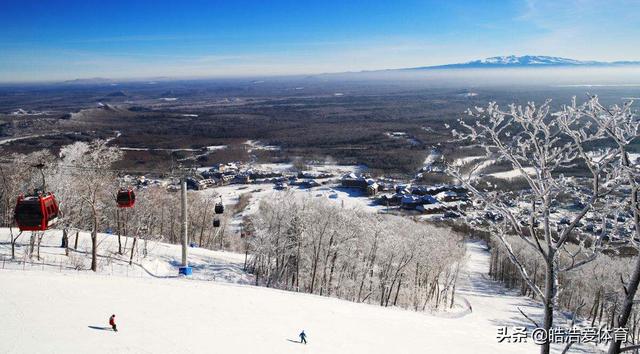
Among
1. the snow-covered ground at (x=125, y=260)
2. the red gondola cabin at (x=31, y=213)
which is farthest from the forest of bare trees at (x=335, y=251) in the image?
the red gondola cabin at (x=31, y=213)

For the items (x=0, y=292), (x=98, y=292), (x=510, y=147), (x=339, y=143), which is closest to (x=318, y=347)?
(x=98, y=292)

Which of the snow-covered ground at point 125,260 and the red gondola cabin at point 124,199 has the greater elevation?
the red gondola cabin at point 124,199

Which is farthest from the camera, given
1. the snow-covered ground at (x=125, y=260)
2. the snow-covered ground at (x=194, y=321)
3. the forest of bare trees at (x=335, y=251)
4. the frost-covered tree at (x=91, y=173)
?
the forest of bare trees at (x=335, y=251)

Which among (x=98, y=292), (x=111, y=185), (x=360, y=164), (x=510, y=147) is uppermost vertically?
(x=510, y=147)

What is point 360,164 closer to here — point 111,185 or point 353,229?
point 353,229

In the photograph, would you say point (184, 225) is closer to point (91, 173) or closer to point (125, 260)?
point (91, 173)

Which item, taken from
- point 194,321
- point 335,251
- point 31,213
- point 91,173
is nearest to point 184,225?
point 194,321

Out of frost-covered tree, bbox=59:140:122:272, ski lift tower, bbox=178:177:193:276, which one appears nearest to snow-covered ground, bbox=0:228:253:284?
frost-covered tree, bbox=59:140:122:272

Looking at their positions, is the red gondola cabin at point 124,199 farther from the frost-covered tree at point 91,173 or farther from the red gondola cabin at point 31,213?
the frost-covered tree at point 91,173
